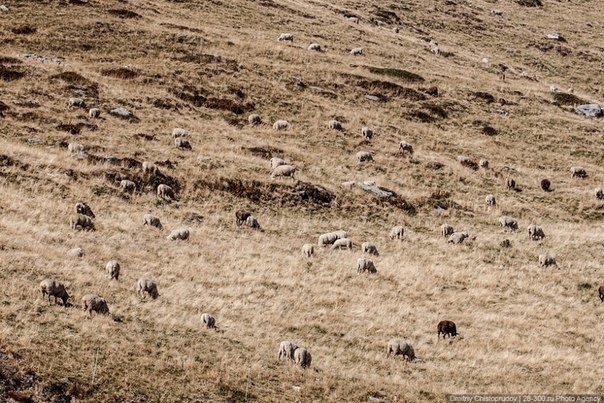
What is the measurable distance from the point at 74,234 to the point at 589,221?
34.2m

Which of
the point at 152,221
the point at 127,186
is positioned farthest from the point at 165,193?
the point at 152,221

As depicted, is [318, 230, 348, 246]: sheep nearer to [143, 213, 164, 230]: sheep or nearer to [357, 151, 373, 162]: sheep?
[143, 213, 164, 230]: sheep

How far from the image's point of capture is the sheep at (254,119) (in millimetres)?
47531

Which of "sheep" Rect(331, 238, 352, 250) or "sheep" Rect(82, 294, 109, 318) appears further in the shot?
"sheep" Rect(331, 238, 352, 250)

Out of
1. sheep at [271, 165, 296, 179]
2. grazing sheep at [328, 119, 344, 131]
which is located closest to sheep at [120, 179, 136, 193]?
sheep at [271, 165, 296, 179]

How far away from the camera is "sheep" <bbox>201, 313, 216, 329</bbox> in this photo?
66.1 feet

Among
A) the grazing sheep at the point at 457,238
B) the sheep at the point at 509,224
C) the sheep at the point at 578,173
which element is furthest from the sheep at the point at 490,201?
the sheep at the point at 578,173

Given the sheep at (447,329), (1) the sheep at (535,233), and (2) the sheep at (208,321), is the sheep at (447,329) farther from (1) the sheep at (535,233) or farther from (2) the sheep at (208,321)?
(1) the sheep at (535,233)

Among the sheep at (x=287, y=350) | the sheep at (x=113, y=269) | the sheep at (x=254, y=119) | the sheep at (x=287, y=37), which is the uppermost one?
the sheep at (x=287, y=37)

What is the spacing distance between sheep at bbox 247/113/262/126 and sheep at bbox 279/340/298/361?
1204 inches

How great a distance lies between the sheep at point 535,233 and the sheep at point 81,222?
26.0m

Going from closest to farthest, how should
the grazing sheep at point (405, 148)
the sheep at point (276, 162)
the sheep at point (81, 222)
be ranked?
the sheep at point (81, 222), the sheep at point (276, 162), the grazing sheep at point (405, 148)

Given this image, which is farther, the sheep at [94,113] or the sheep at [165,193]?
the sheep at [94,113]

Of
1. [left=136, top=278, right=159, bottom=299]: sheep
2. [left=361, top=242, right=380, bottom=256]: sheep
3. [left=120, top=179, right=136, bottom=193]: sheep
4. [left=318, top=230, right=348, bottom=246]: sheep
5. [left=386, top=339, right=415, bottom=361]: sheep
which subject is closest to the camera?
[left=386, top=339, right=415, bottom=361]: sheep
